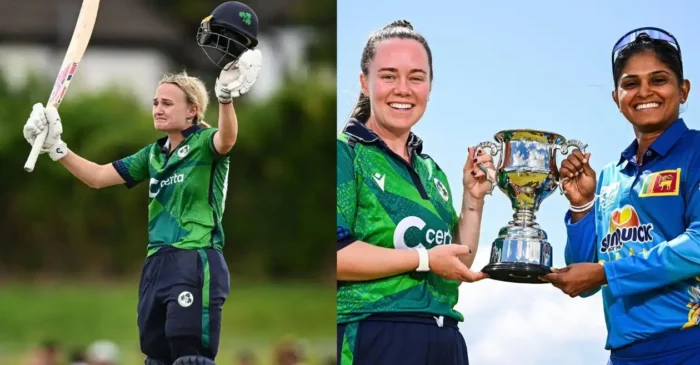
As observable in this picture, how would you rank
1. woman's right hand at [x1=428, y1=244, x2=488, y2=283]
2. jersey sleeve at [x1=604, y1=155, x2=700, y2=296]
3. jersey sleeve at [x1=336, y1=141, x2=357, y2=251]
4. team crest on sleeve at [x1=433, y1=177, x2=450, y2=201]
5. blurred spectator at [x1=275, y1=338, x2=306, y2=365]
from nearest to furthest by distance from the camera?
1. jersey sleeve at [x1=604, y1=155, x2=700, y2=296]
2. woman's right hand at [x1=428, y1=244, x2=488, y2=283]
3. jersey sleeve at [x1=336, y1=141, x2=357, y2=251]
4. team crest on sleeve at [x1=433, y1=177, x2=450, y2=201]
5. blurred spectator at [x1=275, y1=338, x2=306, y2=365]

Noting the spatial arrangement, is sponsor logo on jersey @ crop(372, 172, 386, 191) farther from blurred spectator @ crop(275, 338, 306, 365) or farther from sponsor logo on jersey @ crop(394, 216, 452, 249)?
blurred spectator @ crop(275, 338, 306, 365)

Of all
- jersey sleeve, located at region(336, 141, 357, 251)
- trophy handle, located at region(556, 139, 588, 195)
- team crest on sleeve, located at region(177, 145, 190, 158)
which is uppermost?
trophy handle, located at region(556, 139, 588, 195)

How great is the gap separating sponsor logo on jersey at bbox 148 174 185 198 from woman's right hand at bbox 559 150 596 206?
3.98 ft

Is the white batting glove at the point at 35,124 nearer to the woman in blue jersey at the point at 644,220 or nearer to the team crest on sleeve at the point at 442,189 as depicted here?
the team crest on sleeve at the point at 442,189

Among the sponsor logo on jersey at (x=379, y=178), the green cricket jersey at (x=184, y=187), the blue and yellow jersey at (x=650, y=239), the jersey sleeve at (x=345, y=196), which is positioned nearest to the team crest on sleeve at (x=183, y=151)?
the green cricket jersey at (x=184, y=187)

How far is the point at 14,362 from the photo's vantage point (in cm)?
330

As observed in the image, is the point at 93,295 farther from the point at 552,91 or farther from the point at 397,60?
the point at 552,91

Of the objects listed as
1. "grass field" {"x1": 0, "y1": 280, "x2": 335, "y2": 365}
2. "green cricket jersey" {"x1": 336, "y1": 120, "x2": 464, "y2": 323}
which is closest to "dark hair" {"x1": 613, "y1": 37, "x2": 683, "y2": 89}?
"green cricket jersey" {"x1": 336, "y1": 120, "x2": 464, "y2": 323}

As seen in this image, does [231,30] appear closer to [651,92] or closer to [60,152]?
[60,152]

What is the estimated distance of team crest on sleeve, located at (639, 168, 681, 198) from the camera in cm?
315

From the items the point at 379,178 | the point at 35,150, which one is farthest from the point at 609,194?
the point at 35,150

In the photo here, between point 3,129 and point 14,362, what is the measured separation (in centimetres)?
75

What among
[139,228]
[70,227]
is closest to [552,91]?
[139,228]

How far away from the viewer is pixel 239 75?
3.08 metres
